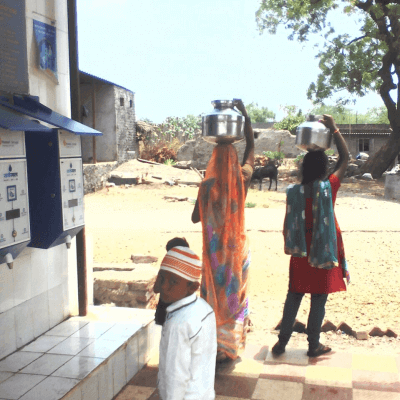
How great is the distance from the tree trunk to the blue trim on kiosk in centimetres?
1986

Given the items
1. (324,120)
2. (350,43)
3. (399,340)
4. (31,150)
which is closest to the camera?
(31,150)

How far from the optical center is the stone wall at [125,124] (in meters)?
19.8

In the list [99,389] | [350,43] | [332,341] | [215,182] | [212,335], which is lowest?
[332,341]

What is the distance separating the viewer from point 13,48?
2832 mm

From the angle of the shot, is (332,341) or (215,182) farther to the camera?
(332,341)

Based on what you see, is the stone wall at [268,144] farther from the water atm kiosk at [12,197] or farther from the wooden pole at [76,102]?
the water atm kiosk at [12,197]

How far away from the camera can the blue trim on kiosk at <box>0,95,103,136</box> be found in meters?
2.76

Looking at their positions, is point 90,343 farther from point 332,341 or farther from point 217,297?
point 332,341

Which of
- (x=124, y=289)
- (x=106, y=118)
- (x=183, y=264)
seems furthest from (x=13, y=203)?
(x=106, y=118)

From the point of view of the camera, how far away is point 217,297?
126 inches

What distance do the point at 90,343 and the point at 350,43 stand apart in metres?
20.4

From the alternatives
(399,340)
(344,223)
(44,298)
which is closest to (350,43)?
(344,223)

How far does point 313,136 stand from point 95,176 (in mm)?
13740

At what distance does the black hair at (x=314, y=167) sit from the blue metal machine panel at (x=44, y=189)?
5.26ft
